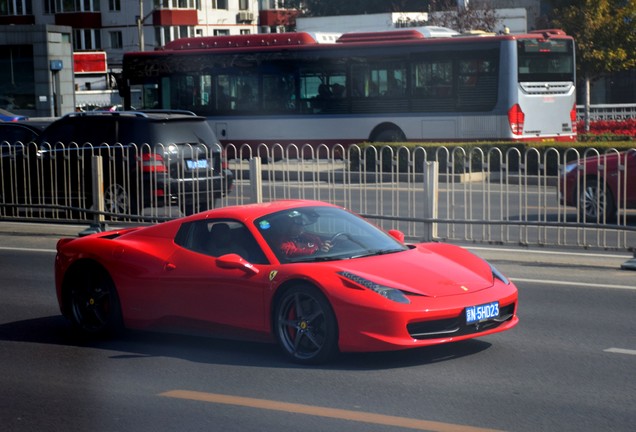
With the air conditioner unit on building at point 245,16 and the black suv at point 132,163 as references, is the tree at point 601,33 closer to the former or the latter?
the black suv at point 132,163

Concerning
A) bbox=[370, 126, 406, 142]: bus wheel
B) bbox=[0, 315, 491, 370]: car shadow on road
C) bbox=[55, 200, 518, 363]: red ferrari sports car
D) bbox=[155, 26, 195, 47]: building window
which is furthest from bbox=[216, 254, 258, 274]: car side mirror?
bbox=[155, 26, 195, 47]: building window

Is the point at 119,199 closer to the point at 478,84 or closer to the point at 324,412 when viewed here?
the point at 324,412

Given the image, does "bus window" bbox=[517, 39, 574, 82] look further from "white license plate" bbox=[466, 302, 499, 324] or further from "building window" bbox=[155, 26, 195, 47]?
"building window" bbox=[155, 26, 195, 47]

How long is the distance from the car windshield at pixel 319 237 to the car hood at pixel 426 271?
22cm

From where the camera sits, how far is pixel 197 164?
17.2 meters

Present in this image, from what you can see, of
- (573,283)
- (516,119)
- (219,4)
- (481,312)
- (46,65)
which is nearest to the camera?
(481,312)

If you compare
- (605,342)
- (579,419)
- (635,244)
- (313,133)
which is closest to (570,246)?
(635,244)

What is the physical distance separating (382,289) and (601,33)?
29939 mm

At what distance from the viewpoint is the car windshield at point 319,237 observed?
8.87 m

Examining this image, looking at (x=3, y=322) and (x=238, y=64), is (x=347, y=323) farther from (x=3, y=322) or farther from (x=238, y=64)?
(x=238, y=64)

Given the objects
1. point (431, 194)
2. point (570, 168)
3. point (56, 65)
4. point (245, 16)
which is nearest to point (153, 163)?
point (431, 194)

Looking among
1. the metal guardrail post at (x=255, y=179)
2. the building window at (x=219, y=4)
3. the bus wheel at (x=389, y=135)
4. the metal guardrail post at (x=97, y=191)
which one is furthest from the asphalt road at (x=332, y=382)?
the building window at (x=219, y=4)

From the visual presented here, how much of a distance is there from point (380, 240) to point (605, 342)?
194 cm

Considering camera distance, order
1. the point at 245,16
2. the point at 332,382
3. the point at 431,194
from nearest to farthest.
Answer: the point at 332,382 < the point at 431,194 < the point at 245,16
